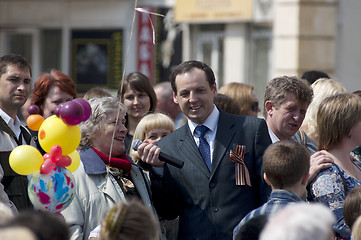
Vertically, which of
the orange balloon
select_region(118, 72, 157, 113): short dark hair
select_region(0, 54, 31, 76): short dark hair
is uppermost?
select_region(0, 54, 31, 76): short dark hair

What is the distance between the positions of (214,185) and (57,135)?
1.09 metres

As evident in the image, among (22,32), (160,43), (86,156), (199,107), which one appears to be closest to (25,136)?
(86,156)

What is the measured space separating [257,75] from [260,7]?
121 cm

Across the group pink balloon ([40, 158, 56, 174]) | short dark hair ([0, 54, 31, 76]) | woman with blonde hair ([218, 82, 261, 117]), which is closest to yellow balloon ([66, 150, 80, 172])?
pink balloon ([40, 158, 56, 174])

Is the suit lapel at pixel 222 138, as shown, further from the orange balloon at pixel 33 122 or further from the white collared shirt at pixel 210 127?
the orange balloon at pixel 33 122

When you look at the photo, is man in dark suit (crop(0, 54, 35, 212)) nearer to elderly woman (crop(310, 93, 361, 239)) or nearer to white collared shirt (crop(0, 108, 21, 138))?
white collared shirt (crop(0, 108, 21, 138))

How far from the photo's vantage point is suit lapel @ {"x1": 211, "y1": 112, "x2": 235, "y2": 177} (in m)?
4.57

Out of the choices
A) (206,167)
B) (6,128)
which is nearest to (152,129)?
(206,167)

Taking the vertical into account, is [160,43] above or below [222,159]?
above

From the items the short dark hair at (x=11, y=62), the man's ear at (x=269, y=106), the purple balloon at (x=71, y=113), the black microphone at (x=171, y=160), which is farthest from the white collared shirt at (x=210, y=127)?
the short dark hair at (x=11, y=62)

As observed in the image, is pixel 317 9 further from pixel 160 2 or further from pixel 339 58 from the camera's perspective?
pixel 160 2

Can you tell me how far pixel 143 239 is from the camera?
9.08ft

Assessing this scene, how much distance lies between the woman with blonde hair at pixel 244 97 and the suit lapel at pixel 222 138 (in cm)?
206

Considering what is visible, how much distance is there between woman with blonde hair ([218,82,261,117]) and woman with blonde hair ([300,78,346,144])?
92 cm
